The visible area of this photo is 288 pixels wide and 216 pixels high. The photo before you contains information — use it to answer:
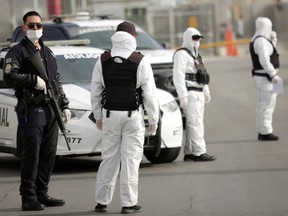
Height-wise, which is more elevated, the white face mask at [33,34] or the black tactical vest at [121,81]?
the white face mask at [33,34]

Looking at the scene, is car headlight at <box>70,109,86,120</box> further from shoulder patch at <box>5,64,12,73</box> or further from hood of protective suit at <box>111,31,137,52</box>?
hood of protective suit at <box>111,31,137,52</box>

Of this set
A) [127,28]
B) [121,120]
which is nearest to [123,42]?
[127,28]

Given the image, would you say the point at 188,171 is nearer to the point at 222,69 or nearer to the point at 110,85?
the point at 110,85

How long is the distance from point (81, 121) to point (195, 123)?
182cm

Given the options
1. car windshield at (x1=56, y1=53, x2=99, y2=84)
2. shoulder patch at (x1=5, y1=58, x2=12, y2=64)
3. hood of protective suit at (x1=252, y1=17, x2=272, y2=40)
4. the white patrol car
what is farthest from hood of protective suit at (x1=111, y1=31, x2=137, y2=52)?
hood of protective suit at (x1=252, y1=17, x2=272, y2=40)

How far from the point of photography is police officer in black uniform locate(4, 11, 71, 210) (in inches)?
395

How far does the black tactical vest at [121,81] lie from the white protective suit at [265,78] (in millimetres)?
6464

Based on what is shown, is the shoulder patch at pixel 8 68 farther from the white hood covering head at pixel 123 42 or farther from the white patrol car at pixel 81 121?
the white patrol car at pixel 81 121

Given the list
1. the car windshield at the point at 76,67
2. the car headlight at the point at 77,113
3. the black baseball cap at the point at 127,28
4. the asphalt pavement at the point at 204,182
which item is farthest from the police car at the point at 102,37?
the black baseball cap at the point at 127,28

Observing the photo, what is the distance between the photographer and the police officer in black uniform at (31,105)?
10023 millimetres

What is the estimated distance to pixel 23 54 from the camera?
1008cm

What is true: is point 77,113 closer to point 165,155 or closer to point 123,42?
point 165,155

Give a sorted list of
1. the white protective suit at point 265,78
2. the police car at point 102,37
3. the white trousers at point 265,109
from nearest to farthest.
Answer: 1. the white protective suit at point 265,78
2. the white trousers at point 265,109
3. the police car at point 102,37

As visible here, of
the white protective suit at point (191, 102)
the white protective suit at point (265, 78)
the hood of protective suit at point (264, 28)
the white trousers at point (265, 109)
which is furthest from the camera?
the hood of protective suit at point (264, 28)
